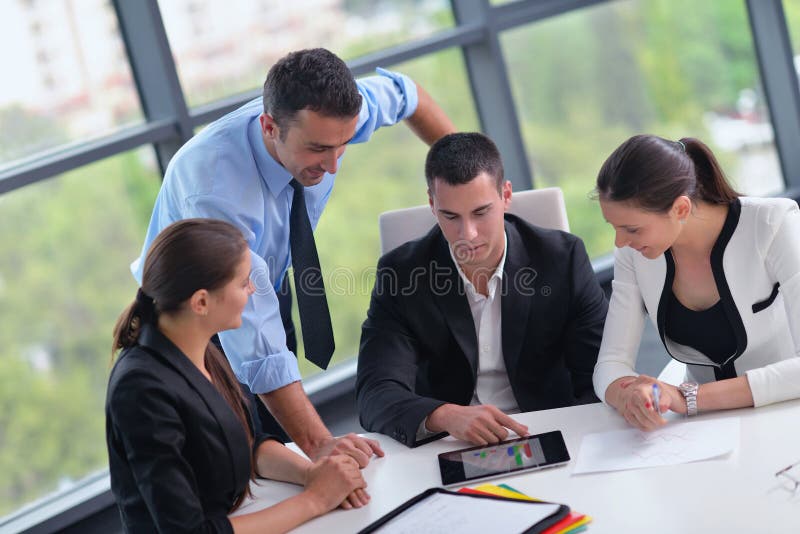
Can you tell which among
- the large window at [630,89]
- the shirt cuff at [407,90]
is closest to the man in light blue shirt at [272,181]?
the shirt cuff at [407,90]

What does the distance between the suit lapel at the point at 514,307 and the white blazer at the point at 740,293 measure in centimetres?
22

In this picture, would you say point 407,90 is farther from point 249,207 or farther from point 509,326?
point 509,326

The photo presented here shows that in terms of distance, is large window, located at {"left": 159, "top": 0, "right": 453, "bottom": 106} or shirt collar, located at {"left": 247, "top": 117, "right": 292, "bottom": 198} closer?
shirt collar, located at {"left": 247, "top": 117, "right": 292, "bottom": 198}

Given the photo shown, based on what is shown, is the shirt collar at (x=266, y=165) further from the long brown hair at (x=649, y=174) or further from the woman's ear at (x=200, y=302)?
the long brown hair at (x=649, y=174)

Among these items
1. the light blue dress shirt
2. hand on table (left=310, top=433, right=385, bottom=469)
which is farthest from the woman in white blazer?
the light blue dress shirt

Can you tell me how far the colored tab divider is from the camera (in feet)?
5.00

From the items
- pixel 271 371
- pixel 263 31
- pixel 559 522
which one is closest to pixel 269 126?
pixel 271 371

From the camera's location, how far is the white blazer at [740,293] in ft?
6.58

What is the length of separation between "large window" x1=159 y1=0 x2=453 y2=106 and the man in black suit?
1.55 metres

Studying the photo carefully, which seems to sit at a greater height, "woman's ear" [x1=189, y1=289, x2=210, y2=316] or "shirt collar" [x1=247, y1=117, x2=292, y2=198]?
"shirt collar" [x1=247, y1=117, x2=292, y2=198]

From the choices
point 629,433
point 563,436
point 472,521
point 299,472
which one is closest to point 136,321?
point 299,472

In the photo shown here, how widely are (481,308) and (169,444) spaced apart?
0.99 m

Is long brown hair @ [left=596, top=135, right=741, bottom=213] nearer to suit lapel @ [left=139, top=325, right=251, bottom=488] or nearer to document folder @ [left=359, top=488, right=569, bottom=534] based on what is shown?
document folder @ [left=359, top=488, right=569, bottom=534]

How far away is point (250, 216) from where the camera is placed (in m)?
2.29
